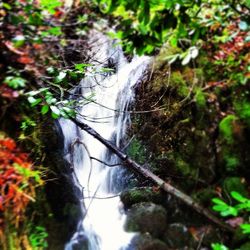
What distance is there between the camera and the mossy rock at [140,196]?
3813mm

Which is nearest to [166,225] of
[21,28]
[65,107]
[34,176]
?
[34,176]

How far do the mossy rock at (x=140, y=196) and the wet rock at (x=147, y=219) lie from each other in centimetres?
6

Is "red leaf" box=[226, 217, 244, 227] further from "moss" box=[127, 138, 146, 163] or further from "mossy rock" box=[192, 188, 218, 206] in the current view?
"moss" box=[127, 138, 146, 163]

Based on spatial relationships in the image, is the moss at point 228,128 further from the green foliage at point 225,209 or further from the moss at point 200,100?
the green foliage at point 225,209

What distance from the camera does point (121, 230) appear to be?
12.9 ft

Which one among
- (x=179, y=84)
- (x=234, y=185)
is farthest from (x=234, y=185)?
Result: (x=179, y=84)

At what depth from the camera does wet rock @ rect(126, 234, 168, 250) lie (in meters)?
3.74

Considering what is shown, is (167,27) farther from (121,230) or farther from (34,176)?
(121,230)

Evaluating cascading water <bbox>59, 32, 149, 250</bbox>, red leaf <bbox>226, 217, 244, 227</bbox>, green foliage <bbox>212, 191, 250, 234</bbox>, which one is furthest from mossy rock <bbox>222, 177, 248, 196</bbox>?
cascading water <bbox>59, 32, 149, 250</bbox>

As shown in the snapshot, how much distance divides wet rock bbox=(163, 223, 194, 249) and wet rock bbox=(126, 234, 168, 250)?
0.08 metres

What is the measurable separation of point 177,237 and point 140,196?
0.61 meters

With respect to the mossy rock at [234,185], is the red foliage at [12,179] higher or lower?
higher

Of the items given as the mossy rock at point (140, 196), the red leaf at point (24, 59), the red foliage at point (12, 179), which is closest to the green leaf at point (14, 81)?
the red leaf at point (24, 59)

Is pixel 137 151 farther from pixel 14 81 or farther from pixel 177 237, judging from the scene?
pixel 14 81
